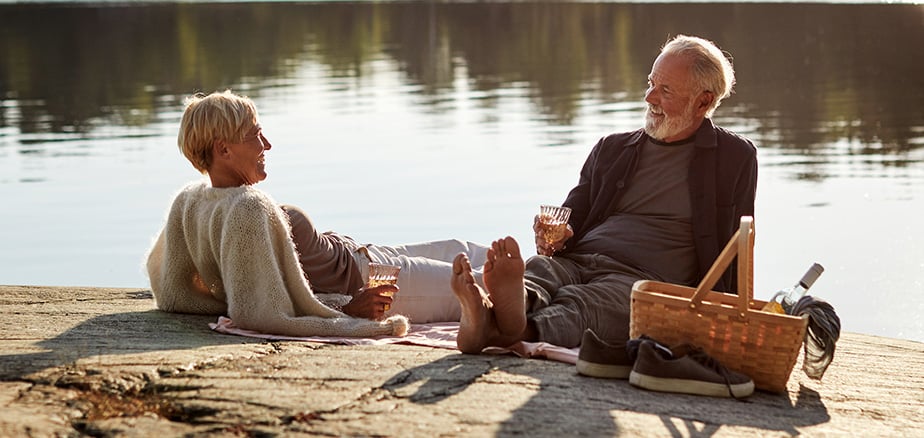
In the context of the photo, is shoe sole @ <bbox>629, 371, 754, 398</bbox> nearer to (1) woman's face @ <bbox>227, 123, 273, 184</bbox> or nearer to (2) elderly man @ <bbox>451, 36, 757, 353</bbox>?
(2) elderly man @ <bbox>451, 36, 757, 353</bbox>

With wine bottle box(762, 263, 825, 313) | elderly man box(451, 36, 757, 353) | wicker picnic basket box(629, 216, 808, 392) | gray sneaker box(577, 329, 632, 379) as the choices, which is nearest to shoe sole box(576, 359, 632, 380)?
gray sneaker box(577, 329, 632, 379)

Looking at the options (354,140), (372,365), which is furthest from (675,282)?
(354,140)

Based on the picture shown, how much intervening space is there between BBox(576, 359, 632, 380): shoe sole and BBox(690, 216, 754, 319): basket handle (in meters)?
0.32

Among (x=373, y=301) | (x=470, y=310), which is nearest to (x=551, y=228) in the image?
(x=373, y=301)

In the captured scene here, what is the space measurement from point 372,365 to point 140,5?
2472 inches

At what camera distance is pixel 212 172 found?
222 inches

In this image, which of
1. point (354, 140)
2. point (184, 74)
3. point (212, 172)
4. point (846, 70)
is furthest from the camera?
point (184, 74)

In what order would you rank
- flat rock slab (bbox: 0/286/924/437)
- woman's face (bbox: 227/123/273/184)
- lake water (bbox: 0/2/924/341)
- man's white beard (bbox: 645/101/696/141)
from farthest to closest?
lake water (bbox: 0/2/924/341), man's white beard (bbox: 645/101/696/141), woman's face (bbox: 227/123/273/184), flat rock slab (bbox: 0/286/924/437)

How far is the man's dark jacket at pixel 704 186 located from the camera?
596 centimetres

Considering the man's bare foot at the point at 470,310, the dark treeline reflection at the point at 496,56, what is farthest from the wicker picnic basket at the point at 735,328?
the dark treeline reflection at the point at 496,56

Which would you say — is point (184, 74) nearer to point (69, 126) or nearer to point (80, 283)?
point (69, 126)

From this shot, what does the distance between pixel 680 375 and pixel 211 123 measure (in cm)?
202

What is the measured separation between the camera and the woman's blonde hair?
18.1 ft

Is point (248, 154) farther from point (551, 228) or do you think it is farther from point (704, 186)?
point (704, 186)
